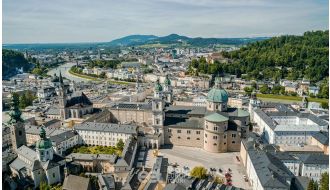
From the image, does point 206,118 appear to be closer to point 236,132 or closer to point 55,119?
point 236,132

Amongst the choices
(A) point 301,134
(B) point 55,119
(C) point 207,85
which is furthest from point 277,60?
(B) point 55,119

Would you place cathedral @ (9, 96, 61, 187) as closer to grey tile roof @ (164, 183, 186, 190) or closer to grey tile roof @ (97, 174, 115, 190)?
grey tile roof @ (97, 174, 115, 190)

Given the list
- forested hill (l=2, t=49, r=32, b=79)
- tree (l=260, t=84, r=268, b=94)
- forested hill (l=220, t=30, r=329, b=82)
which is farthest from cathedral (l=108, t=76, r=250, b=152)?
forested hill (l=2, t=49, r=32, b=79)

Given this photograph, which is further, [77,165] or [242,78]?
[242,78]

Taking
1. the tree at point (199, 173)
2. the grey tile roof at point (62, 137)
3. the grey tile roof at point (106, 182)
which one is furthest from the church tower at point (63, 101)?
the tree at point (199, 173)

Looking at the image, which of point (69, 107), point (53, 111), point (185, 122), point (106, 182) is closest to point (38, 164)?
point (106, 182)

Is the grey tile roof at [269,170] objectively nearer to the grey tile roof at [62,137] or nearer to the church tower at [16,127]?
the grey tile roof at [62,137]

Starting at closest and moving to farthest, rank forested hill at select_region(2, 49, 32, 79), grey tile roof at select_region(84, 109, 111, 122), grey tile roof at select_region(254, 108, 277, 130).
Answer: grey tile roof at select_region(254, 108, 277, 130), grey tile roof at select_region(84, 109, 111, 122), forested hill at select_region(2, 49, 32, 79)
